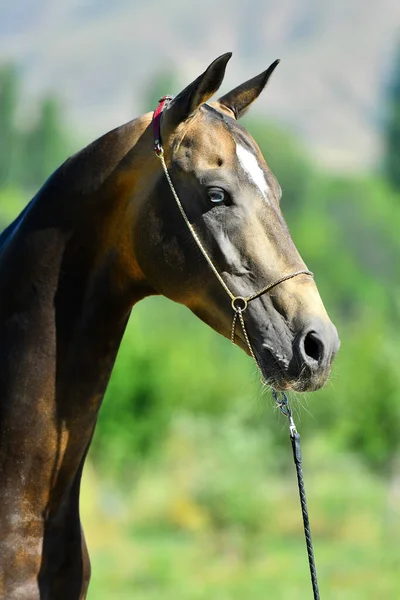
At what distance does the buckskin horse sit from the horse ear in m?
0.19

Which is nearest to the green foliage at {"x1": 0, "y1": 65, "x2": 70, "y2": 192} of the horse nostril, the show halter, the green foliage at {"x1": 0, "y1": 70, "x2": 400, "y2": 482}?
the green foliage at {"x1": 0, "y1": 70, "x2": 400, "y2": 482}

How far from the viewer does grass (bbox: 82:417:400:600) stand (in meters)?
26.2

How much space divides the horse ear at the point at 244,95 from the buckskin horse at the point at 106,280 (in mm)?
185

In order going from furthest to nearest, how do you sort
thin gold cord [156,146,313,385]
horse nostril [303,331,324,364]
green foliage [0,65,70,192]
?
1. green foliage [0,65,70,192]
2. thin gold cord [156,146,313,385]
3. horse nostril [303,331,324,364]

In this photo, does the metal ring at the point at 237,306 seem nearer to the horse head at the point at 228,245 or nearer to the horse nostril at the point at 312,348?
the horse head at the point at 228,245

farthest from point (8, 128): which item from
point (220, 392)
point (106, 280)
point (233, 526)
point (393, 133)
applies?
point (106, 280)

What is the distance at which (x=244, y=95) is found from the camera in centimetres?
466

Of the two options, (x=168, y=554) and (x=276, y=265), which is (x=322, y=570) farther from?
(x=276, y=265)

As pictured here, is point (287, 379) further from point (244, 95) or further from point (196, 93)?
point (244, 95)

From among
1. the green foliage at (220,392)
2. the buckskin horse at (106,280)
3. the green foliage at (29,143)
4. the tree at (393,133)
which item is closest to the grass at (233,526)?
the green foliage at (220,392)

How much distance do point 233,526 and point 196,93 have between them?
92.8 ft

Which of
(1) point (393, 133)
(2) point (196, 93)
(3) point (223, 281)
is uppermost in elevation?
(2) point (196, 93)

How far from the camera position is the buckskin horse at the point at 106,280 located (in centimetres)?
409

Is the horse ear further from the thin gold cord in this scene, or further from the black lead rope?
the black lead rope
